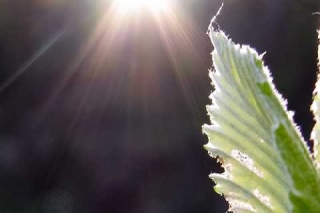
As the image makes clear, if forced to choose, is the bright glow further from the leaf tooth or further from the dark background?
the leaf tooth

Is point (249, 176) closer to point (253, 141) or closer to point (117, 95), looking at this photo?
point (253, 141)

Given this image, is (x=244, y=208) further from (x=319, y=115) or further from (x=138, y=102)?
(x=138, y=102)

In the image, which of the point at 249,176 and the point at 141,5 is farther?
the point at 141,5

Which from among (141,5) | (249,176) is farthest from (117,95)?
(249,176)

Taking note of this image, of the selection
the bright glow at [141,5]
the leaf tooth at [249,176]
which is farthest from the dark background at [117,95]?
the leaf tooth at [249,176]

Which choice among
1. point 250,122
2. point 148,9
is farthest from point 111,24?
point 250,122

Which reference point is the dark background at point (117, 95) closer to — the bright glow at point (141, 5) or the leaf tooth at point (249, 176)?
the bright glow at point (141, 5)
